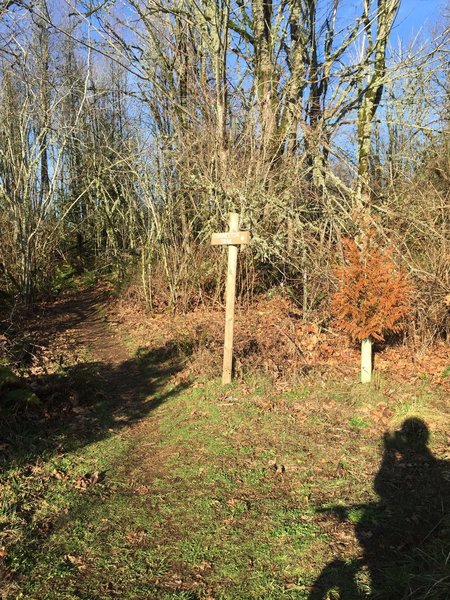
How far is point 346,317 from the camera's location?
7160 mm

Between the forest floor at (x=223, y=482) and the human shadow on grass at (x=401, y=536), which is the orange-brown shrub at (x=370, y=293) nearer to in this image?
the forest floor at (x=223, y=482)

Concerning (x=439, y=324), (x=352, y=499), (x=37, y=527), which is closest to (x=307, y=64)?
(x=439, y=324)

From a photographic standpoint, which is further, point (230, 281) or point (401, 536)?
point (230, 281)

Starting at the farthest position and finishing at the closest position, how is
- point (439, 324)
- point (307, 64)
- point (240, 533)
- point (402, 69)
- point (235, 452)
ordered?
point (307, 64) < point (402, 69) < point (439, 324) < point (235, 452) < point (240, 533)

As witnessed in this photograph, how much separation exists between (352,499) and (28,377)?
5.02 meters

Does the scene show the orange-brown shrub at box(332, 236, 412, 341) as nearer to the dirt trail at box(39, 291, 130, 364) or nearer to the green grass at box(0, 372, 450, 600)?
the green grass at box(0, 372, 450, 600)

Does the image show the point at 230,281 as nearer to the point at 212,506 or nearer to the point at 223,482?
the point at 223,482

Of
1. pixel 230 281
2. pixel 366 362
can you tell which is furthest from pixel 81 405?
pixel 366 362

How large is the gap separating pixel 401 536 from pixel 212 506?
153 centimetres

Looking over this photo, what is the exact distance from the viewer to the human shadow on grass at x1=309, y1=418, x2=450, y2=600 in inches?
117

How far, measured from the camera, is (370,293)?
657 cm

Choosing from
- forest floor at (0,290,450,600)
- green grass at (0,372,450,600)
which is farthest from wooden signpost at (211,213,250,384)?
green grass at (0,372,450,600)

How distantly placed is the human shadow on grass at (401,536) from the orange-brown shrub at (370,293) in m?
1.87

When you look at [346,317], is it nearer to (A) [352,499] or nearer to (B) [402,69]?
(A) [352,499]
